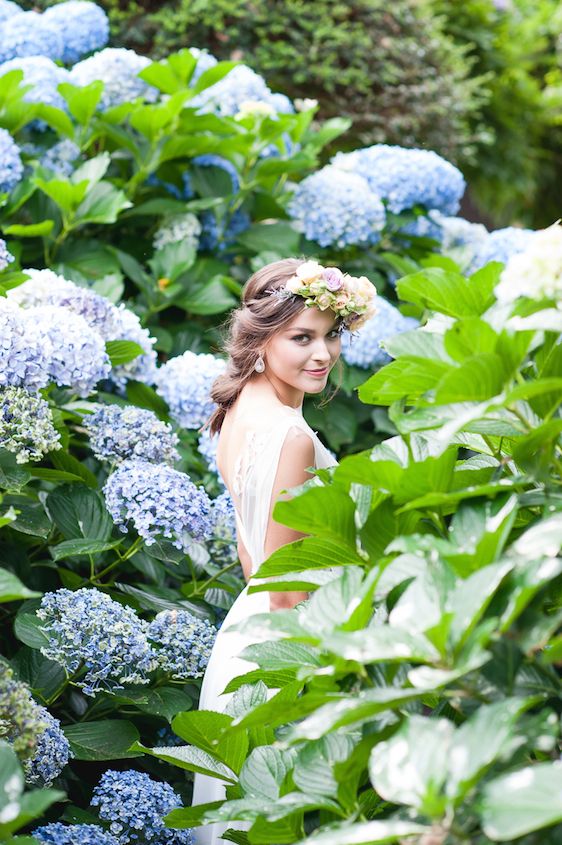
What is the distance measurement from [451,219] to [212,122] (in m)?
1.32

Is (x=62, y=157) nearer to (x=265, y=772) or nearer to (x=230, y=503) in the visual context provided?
(x=230, y=503)

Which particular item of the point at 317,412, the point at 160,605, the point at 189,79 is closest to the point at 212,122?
the point at 189,79

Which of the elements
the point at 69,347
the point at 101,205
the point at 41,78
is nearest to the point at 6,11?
the point at 41,78

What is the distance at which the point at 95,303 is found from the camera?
3.13 metres

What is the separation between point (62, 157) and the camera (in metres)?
4.22

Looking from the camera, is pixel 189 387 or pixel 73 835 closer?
pixel 73 835

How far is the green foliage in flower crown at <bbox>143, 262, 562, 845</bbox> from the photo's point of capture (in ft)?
3.73

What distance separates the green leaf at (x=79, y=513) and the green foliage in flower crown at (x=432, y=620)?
98 cm

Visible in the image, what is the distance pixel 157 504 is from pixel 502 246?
8.49 ft

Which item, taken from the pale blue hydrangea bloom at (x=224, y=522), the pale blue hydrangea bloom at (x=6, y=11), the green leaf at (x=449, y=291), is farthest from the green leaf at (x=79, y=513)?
the pale blue hydrangea bloom at (x=6, y=11)

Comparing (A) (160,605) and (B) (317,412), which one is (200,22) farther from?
(A) (160,605)

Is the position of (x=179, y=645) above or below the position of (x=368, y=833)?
below

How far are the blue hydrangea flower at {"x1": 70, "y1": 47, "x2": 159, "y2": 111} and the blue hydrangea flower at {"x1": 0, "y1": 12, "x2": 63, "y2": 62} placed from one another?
1.04ft

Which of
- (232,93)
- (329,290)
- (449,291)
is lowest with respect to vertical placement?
(232,93)
